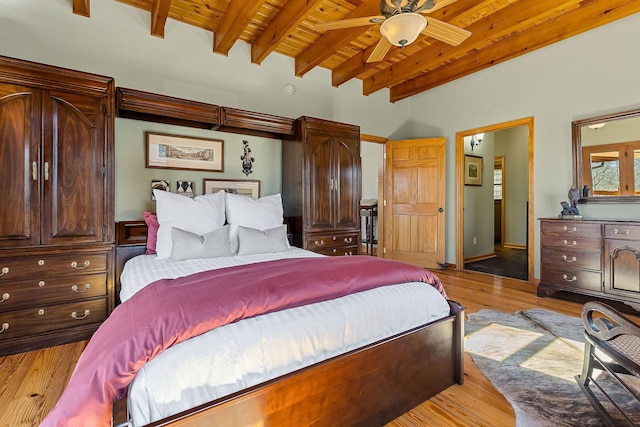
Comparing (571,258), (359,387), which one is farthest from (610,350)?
(571,258)

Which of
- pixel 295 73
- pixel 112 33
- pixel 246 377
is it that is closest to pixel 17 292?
pixel 246 377

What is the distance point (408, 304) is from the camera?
1.60 metres

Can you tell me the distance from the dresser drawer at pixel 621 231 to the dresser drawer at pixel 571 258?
0.21m

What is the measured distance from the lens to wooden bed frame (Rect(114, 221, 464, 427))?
1.04 meters

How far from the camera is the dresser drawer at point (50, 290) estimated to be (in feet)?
7.10

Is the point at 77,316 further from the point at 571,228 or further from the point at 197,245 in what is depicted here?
the point at 571,228

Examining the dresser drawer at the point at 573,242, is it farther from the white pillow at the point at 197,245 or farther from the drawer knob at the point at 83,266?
the drawer knob at the point at 83,266

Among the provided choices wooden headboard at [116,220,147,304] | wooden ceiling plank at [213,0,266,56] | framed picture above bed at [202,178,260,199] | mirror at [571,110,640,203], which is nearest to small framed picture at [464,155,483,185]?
mirror at [571,110,640,203]

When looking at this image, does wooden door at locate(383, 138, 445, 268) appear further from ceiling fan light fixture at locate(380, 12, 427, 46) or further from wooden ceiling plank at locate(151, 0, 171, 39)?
wooden ceiling plank at locate(151, 0, 171, 39)

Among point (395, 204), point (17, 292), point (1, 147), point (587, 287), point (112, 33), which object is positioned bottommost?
point (587, 287)

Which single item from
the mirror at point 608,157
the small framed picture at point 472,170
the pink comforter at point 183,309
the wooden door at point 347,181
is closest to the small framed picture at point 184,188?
the wooden door at point 347,181

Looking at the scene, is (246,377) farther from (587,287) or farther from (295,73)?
(295,73)

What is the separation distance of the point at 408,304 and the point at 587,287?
8.77ft

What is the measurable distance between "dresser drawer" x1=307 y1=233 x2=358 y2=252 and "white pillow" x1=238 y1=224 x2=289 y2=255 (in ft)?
2.22
